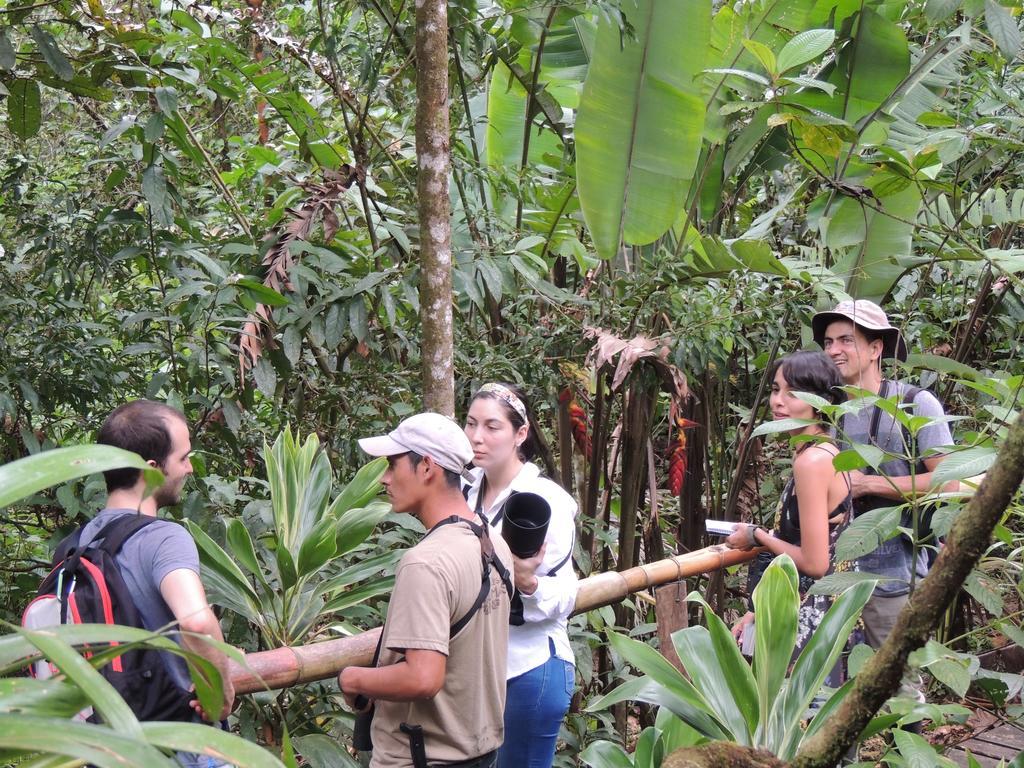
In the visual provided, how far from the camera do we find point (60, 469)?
0.95 metres

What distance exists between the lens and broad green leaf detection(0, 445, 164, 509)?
3.07 ft

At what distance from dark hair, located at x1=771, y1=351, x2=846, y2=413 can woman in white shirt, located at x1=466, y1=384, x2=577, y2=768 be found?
2.42ft

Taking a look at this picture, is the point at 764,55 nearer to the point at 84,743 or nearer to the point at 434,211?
the point at 434,211

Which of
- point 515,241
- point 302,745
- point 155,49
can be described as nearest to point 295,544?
point 302,745

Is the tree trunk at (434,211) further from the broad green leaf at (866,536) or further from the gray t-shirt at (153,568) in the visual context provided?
the broad green leaf at (866,536)

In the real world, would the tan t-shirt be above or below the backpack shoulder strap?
below

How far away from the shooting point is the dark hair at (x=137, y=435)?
6.73 feet

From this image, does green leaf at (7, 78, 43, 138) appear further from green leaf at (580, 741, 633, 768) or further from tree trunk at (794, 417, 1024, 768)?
tree trunk at (794, 417, 1024, 768)

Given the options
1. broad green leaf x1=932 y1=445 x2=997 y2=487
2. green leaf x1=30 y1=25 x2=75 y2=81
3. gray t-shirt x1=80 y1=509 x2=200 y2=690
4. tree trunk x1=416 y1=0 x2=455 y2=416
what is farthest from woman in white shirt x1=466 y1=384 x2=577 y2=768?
green leaf x1=30 y1=25 x2=75 y2=81

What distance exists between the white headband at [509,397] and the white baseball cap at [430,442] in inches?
20.9

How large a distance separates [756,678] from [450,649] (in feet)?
2.21

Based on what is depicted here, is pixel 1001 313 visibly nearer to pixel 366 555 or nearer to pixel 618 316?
pixel 618 316

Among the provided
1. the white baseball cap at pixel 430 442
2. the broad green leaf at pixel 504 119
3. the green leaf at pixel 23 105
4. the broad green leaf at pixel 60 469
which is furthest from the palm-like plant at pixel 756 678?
the broad green leaf at pixel 504 119

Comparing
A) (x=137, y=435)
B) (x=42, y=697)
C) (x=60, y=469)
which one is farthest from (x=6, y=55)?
(x=42, y=697)
